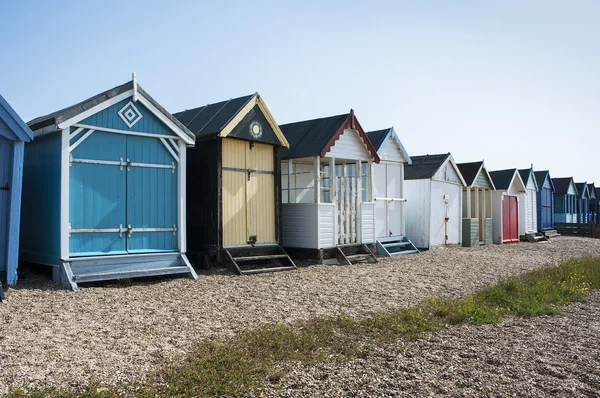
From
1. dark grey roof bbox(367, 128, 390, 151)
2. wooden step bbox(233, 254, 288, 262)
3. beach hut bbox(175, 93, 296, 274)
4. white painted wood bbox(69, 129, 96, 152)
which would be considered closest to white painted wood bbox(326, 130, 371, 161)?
dark grey roof bbox(367, 128, 390, 151)

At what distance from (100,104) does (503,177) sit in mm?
21585

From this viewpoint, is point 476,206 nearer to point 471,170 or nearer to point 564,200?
point 471,170

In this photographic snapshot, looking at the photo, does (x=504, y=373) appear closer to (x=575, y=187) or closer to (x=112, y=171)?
(x=112, y=171)

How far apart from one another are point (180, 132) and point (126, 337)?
Answer: 6082 millimetres

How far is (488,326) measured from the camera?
285 inches

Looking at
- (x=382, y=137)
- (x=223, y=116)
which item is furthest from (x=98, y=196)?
(x=382, y=137)

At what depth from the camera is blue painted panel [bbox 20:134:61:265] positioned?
10172mm

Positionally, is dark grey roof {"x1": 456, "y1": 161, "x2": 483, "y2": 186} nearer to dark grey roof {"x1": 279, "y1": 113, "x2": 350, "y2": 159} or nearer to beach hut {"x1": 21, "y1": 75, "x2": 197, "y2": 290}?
dark grey roof {"x1": 279, "y1": 113, "x2": 350, "y2": 159}

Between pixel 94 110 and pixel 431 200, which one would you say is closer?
pixel 94 110

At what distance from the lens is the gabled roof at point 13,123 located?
9.33 metres

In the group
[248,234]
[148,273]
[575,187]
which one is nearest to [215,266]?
[248,234]

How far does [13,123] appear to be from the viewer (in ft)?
31.1

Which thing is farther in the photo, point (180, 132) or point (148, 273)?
point (180, 132)

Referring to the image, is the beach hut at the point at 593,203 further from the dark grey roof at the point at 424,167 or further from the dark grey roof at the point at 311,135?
the dark grey roof at the point at 311,135
